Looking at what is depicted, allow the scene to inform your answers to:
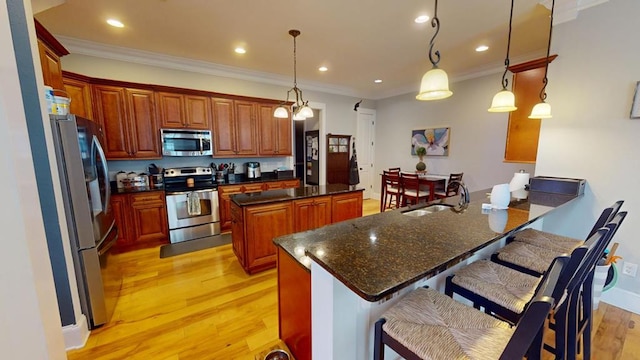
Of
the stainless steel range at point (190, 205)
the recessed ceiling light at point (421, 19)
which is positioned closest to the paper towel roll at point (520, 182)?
the recessed ceiling light at point (421, 19)

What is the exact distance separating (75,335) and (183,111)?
2.90 metres

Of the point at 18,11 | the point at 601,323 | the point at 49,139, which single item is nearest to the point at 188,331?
the point at 49,139

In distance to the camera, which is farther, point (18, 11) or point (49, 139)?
point (49, 139)

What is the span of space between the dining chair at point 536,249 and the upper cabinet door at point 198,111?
397 centimetres

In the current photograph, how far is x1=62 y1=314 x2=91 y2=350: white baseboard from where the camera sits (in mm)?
1698

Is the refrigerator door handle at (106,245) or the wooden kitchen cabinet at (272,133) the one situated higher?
the wooden kitchen cabinet at (272,133)

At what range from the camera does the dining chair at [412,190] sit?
4.26m

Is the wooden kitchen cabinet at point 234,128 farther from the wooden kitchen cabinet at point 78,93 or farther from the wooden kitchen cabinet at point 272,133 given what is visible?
the wooden kitchen cabinet at point 78,93

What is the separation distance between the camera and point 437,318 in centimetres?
103

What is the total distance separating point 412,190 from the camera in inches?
177

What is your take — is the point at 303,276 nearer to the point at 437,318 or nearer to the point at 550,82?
the point at 437,318

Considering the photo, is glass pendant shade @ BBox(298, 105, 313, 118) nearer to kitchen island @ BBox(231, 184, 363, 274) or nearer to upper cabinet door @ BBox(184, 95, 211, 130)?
kitchen island @ BBox(231, 184, 363, 274)

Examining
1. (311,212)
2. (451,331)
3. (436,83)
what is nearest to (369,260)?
(451,331)

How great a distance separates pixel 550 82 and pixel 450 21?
117 cm
